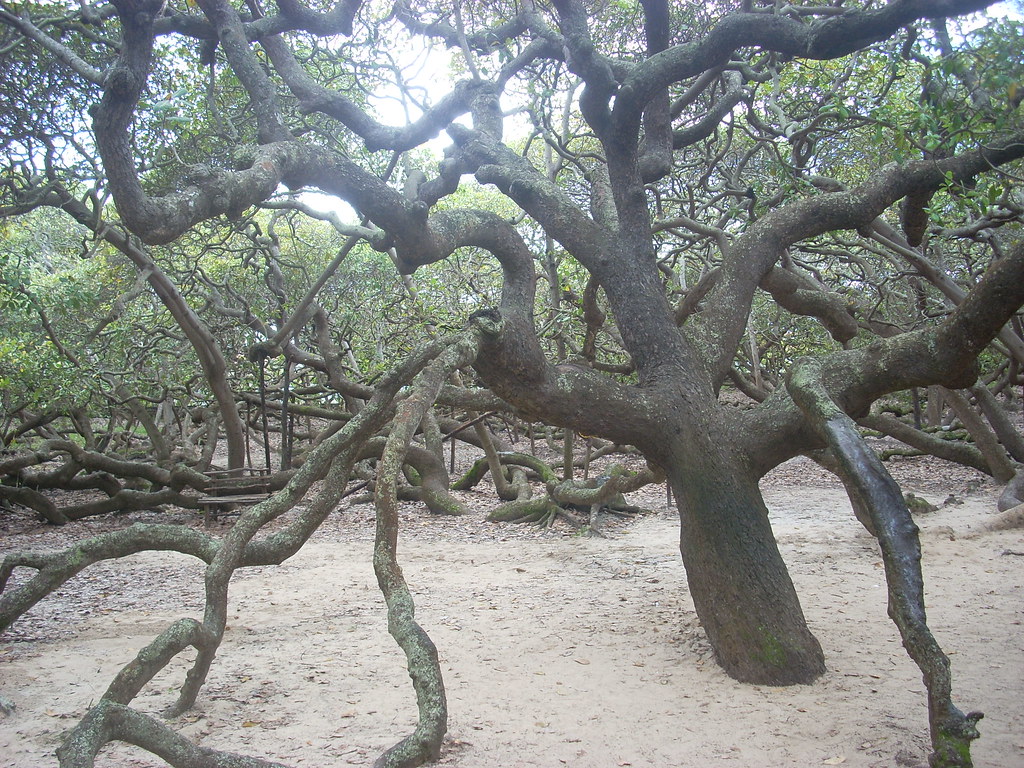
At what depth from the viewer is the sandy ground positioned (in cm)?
352

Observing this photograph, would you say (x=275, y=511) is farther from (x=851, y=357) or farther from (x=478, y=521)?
(x=478, y=521)

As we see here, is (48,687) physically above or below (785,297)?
below

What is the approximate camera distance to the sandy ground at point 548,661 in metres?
3.52

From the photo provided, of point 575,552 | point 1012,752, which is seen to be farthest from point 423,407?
point 575,552

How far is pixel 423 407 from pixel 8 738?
2669mm

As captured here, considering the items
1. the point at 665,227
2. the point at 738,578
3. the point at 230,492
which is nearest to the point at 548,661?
the point at 738,578

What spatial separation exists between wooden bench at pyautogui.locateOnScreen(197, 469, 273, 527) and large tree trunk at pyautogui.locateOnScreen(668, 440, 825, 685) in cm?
698

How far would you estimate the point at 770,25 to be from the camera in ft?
12.8

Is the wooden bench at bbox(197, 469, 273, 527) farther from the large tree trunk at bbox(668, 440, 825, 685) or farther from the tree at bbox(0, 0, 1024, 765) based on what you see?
the large tree trunk at bbox(668, 440, 825, 685)

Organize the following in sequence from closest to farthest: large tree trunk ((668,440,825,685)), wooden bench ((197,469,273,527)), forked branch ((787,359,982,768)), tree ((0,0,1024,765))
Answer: forked branch ((787,359,982,768)), tree ((0,0,1024,765)), large tree trunk ((668,440,825,685)), wooden bench ((197,469,273,527))

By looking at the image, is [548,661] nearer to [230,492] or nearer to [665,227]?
[665,227]

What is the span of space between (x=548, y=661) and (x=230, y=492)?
7248 mm

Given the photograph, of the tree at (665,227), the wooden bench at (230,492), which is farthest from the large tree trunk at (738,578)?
the wooden bench at (230,492)

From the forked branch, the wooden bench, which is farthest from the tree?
the wooden bench
